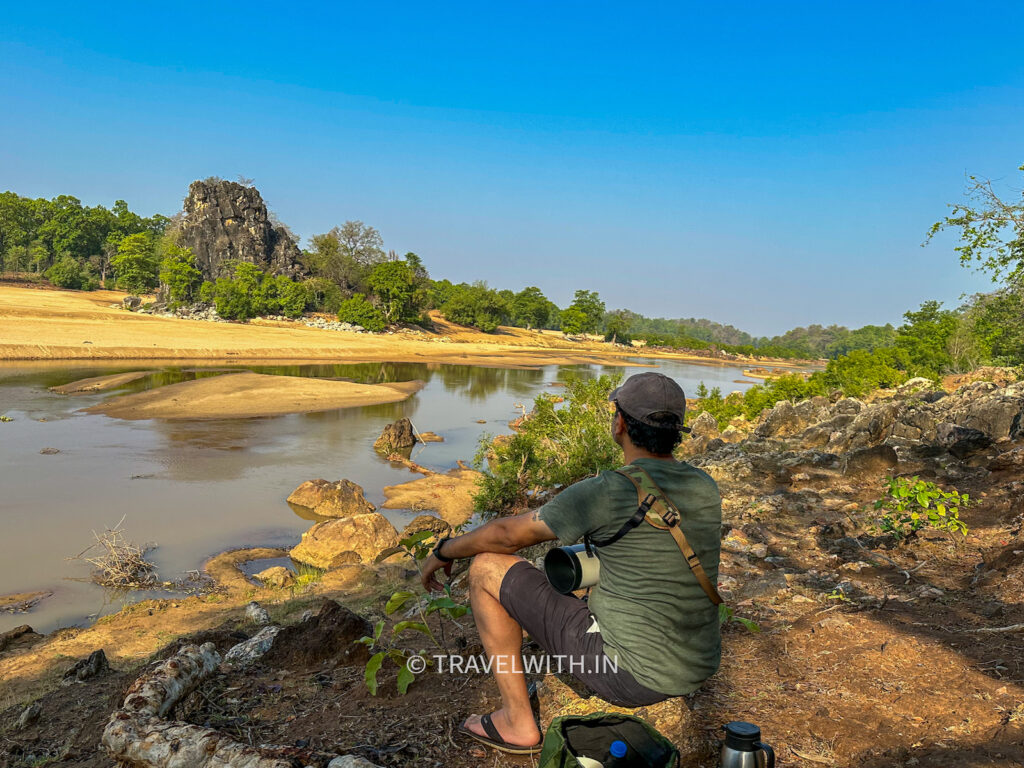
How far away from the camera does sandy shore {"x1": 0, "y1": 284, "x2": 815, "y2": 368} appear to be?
36.3 meters

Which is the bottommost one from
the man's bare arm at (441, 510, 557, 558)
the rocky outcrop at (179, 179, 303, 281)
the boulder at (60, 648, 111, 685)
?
the boulder at (60, 648, 111, 685)

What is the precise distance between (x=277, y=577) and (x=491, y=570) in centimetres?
700

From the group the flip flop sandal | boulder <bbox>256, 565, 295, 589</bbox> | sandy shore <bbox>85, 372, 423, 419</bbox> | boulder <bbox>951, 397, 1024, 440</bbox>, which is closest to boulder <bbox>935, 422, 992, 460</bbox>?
boulder <bbox>951, 397, 1024, 440</bbox>

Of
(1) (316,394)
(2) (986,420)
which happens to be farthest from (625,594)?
(1) (316,394)

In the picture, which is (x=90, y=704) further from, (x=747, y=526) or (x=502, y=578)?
(x=747, y=526)

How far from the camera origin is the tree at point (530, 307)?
94.9m

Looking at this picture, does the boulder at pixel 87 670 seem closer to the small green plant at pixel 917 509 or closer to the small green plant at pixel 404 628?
the small green plant at pixel 404 628

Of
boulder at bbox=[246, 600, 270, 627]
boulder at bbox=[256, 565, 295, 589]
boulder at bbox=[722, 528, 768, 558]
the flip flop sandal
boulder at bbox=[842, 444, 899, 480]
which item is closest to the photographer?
the flip flop sandal

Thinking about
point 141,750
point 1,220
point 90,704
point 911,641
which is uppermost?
point 1,220

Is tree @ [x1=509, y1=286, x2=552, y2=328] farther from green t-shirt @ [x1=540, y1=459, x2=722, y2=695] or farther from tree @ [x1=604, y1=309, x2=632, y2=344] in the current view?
green t-shirt @ [x1=540, y1=459, x2=722, y2=695]

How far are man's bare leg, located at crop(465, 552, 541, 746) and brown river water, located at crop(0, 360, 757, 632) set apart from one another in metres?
7.23

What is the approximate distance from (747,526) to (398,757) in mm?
5397

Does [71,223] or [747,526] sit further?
[71,223]

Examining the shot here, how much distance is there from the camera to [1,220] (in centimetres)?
7325
